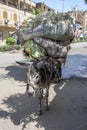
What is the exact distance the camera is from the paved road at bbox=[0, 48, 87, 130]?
702 centimetres

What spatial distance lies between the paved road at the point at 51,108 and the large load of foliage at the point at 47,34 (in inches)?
66.9

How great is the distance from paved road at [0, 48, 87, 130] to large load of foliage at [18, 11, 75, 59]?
1.70 m

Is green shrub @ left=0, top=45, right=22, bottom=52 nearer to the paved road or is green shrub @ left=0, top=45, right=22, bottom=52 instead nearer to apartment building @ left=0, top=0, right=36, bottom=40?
apartment building @ left=0, top=0, right=36, bottom=40

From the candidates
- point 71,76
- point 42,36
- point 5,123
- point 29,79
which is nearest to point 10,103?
point 5,123

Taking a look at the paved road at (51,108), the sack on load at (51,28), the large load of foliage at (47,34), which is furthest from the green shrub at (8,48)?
the sack on load at (51,28)

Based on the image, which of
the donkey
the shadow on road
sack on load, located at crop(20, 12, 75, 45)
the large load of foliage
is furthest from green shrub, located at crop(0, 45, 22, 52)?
sack on load, located at crop(20, 12, 75, 45)

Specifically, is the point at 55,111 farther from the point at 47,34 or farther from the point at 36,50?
the point at 47,34

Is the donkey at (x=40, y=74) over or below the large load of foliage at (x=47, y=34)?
below

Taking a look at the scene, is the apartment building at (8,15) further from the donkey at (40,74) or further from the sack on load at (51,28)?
the sack on load at (51,28)

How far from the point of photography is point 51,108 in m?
8.24

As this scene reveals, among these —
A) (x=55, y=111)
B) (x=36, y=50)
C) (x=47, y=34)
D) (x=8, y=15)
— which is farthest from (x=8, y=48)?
(x=47, y=34)

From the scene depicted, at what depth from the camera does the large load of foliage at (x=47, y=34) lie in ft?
22.1

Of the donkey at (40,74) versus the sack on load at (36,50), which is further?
the sack on load at (36,50)

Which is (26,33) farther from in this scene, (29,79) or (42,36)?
(29,79)
